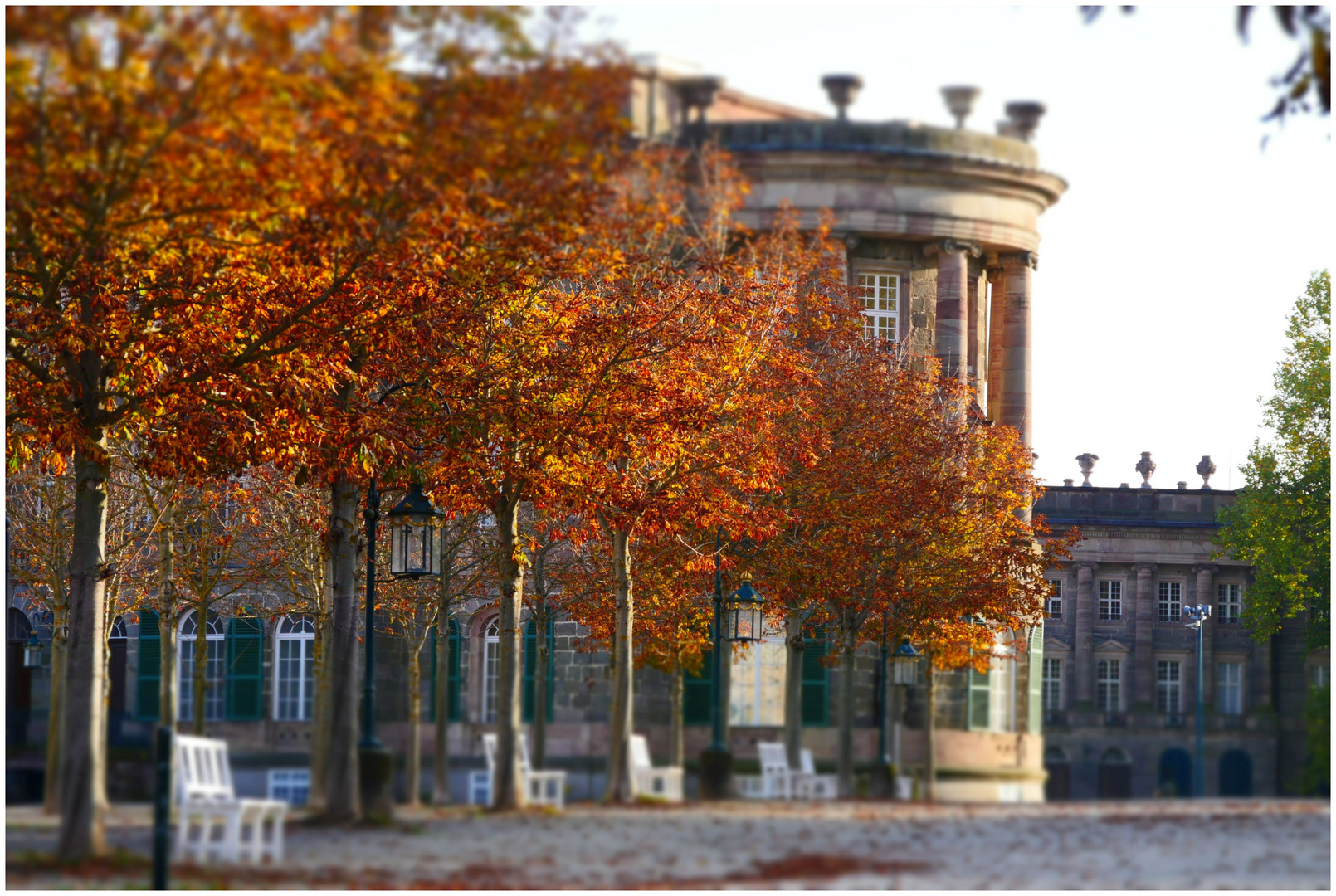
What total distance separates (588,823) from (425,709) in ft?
93.7

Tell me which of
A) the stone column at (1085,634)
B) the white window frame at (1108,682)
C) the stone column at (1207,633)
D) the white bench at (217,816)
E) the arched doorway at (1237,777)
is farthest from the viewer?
the stone column at (1085,634)

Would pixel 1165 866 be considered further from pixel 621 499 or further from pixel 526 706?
pixel 526 706

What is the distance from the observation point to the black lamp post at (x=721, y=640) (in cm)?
2242

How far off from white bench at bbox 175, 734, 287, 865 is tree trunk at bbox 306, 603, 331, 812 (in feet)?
4.38

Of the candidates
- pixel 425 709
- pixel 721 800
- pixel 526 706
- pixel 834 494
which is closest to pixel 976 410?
pixel 834 494

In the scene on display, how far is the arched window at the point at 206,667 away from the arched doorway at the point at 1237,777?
17995 millimetres

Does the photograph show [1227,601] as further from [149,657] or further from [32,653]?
[32,653]

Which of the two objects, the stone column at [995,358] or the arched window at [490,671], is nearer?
the arched window at [490,671]

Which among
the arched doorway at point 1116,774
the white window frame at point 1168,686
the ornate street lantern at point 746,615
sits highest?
the ornate street lantern at point 746,615

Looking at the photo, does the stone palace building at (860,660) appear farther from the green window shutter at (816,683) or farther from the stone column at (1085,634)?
the stone column at (1085,634)

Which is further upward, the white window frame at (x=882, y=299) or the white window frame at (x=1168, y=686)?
the white window frame at (x=882, y=299)

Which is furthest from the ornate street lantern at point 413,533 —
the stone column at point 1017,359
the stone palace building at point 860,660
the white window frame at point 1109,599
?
the white window frame at point 1109,599

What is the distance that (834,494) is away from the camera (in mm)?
34812

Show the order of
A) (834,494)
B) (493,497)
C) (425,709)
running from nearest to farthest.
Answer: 1. (493,497)
2. (834,494)
3. (425,709)
